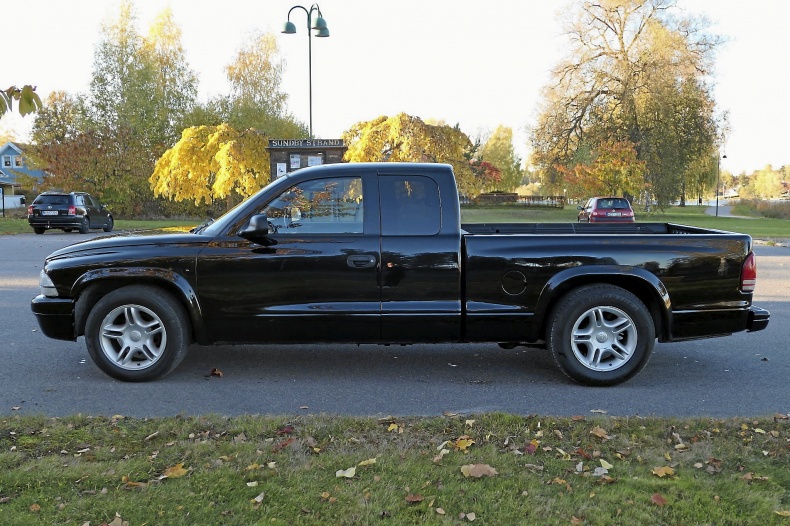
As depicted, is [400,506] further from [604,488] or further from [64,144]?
[64,144]

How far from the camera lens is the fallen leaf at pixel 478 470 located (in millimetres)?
3540

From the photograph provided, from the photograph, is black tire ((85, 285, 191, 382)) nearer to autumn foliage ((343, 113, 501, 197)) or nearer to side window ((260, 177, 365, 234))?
side window ((260, 177, 365, 234))

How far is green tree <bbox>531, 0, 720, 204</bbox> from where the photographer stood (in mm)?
44438

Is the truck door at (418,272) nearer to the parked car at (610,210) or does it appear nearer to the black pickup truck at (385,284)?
the black pickup truck at (385,284)

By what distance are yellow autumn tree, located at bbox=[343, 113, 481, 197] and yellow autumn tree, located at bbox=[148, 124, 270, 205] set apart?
4.12 metres

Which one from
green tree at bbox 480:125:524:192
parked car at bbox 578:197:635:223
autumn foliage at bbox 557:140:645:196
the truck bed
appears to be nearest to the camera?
the truck bed

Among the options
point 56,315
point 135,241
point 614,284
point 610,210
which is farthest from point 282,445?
point 610,210

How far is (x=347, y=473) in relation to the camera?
3.54 m

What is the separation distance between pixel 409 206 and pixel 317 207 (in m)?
0.74

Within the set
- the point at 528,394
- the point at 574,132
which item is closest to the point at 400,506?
the point at 528,394

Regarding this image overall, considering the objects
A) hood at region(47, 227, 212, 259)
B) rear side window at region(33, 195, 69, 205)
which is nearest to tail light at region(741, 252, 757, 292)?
hood at region(47, 227, 212, 259)

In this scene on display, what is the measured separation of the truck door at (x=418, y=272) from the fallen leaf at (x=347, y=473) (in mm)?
1974

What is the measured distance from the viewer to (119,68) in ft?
157

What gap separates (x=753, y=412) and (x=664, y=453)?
1324 millimetres
